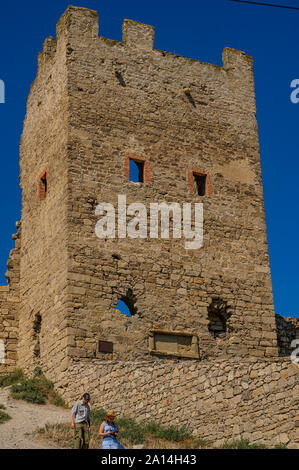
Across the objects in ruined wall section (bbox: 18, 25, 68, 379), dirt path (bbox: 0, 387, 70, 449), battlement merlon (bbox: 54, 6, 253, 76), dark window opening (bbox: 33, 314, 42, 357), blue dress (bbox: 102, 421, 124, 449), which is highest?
battlement merlon (bbox: 54, 6, 253, 76)

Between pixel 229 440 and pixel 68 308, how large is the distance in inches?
207

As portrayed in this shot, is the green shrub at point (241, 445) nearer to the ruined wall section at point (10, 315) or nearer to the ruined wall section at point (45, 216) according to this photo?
the ruined wall section at point (45, 216)

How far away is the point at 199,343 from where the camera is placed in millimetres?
18234

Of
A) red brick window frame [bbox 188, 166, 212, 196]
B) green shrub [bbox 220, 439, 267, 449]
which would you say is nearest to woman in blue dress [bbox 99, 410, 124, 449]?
green shrub [bbox 220, 439, 267, 449]

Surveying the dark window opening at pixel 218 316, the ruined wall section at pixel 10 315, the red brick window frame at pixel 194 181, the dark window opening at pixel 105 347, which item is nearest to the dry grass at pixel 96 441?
the dark window opening at pixel 105 347

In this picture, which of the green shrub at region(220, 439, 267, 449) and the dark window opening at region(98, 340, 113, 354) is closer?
the green shrub at region(220, 439, 267, 449)

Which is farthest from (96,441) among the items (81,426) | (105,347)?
(105,347)

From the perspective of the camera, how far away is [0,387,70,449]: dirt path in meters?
12.7

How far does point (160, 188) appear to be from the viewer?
1923 centimetres

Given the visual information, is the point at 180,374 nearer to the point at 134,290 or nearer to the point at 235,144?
the point at 134,290

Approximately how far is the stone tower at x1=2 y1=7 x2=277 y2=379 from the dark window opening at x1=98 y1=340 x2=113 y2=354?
4 centimetres

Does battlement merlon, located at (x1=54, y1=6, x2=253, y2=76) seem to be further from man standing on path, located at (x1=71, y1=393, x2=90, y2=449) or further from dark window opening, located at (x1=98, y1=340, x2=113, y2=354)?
man standing on path, located at (x1=71, y1=393, x2=90, y2=449)
